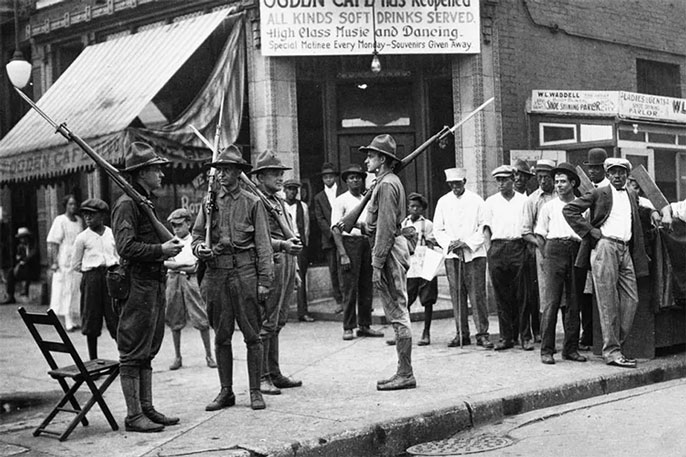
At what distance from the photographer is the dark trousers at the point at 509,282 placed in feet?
33.0

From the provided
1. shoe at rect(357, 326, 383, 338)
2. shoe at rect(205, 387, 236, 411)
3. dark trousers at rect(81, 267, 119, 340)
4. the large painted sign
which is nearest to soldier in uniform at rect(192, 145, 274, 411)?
shoe at rect(205, 387, 236, 411)

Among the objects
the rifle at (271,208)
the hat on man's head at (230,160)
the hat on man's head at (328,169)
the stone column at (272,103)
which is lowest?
the rifle at (271,208)

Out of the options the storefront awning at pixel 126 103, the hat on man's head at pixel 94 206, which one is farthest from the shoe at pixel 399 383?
the storefront awning at pixel 126 103

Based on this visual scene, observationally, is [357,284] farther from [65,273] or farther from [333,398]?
[65,273]

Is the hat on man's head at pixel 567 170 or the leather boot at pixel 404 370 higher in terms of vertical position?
the hat on man's head at pixel 567 170

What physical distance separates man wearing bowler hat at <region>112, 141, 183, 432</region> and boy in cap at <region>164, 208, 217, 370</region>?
2769 millimetres

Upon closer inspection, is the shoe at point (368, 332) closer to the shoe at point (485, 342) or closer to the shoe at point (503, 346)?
the shoe at point (485, 342)

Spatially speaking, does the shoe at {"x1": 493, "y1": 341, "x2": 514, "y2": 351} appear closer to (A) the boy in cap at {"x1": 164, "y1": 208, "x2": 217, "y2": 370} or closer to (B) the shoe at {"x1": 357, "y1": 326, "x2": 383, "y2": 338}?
(B) the shoe at {"x1": 357, "y1": 326, "x2": 383, "y2": 338}

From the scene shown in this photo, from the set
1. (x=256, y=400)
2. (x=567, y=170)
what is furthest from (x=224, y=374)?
(x=567, y=170)

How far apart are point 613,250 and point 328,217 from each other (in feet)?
16.7

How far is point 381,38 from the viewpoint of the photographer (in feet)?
45.3

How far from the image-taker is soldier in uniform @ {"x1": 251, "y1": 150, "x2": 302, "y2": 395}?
26.9ft

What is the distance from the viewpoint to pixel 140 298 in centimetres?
686

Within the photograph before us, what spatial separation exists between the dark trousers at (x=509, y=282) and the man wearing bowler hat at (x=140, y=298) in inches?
173
